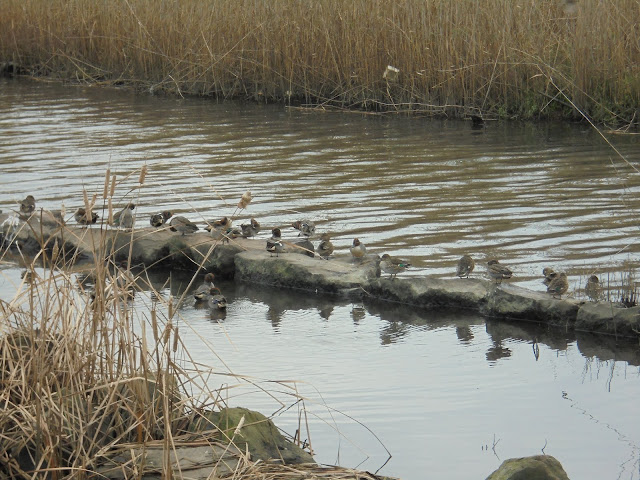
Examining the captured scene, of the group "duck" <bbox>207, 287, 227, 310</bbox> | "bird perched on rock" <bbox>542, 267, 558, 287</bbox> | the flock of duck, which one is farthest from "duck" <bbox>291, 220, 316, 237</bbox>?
"bird perched on rock" <bbox>542, 267, 558, 287</bbox>

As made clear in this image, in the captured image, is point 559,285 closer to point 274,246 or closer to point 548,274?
point 548,274

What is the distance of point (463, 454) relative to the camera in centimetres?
543

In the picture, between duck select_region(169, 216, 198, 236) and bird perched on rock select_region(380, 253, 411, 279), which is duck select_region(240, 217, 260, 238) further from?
bird perched on rock select_region(380, 253, 411, 279)

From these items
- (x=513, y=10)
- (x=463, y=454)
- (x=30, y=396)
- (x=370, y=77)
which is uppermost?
(x=513, y=10)

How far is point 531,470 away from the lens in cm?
450

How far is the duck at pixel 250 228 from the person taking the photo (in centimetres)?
991

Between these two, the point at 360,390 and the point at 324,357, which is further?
the point at 324,357

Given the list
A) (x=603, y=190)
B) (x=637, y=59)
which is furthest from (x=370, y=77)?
(x=603, y=190)

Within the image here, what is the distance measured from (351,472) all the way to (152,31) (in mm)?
16850

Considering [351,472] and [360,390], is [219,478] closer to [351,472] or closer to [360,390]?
[351,472]

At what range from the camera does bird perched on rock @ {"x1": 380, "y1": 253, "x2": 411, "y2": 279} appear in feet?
27.6

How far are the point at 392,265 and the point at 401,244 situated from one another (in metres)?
1.30

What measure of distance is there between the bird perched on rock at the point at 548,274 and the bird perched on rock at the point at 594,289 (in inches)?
11.2

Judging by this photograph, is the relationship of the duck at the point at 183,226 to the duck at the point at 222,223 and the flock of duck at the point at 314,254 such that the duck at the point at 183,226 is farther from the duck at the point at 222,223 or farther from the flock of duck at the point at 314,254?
the duck at the point at 222,223
